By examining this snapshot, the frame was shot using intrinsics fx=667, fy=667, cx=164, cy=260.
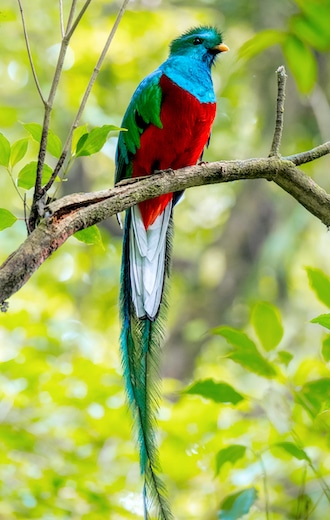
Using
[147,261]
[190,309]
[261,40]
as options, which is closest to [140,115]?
[147,261]

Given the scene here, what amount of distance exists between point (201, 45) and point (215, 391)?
1930 mm

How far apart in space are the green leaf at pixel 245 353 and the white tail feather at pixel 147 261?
28.1 inches

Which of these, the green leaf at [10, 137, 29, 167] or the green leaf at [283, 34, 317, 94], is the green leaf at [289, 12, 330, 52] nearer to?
the green leaf at [283, 34, 317, 94]

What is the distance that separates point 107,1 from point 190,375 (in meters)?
3.56

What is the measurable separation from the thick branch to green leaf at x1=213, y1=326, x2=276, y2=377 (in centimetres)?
39

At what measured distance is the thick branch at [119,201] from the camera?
1328 mm

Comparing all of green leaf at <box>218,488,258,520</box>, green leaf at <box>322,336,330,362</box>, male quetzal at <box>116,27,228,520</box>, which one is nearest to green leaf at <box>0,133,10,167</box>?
green leaf at <box>322,336,330,362</box>

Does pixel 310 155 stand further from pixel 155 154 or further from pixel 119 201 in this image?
pixel 155 154

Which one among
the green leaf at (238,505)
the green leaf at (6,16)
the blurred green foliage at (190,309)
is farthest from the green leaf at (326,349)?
the green leaf at (6,16)

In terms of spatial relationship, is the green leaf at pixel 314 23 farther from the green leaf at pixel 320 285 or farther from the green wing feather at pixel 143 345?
the green wing feather at pixel 143 345

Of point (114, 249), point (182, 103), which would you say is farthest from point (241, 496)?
point (114, 249)

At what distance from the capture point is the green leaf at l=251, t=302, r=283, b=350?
1.71 meters

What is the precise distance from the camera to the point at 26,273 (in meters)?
1.33

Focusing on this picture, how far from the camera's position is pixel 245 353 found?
5.38 ft
